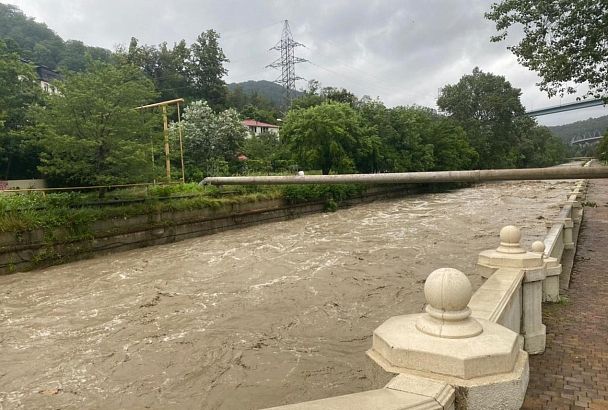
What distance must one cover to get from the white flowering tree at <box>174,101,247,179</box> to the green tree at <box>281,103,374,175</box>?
400cm

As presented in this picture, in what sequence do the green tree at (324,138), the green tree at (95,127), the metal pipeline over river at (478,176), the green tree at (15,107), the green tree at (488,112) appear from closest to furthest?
the metal pipeline over river at (478,176) < the green tree at (95,127) < the green tree at (15,107) < the green tree at (324,138) < the green tree at (488,112)

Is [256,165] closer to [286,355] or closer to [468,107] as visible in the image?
[286,355]

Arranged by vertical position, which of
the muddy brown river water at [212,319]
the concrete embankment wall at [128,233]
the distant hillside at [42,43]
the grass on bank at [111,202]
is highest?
the distant hillside at [42,43]

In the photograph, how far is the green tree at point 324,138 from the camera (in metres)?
30.2

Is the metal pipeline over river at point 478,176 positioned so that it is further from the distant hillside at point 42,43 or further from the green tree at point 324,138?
the distant hillside at point 42,43

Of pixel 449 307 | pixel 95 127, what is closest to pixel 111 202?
pixel 95 127

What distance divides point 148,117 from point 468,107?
5253 centimetres

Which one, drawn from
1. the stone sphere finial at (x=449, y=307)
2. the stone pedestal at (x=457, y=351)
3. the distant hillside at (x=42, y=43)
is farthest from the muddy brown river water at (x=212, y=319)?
the distant hillside at (x=42, y=43)

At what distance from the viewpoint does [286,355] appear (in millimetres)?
6777

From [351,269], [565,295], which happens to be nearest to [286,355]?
[565,295]

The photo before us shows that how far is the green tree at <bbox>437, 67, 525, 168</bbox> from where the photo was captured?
59719 mm

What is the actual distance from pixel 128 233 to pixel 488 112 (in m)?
56.4

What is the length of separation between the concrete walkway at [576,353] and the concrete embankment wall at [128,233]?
14.5m

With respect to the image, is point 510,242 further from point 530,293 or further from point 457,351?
point 457,351
